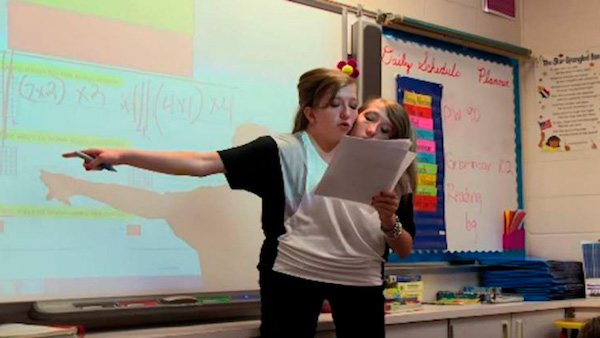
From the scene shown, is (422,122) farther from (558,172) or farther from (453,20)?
(558,172)

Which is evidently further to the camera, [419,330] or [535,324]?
[535,324]

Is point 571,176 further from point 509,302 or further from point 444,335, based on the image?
point 444,335

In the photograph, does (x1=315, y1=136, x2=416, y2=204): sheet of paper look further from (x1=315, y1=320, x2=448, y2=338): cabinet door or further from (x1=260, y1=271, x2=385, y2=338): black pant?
(x1=315, y1=320, x2=448, y2=338): cabinet door

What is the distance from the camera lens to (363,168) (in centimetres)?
146

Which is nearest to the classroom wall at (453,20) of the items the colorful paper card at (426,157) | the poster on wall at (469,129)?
the poster on wall at (469,129)

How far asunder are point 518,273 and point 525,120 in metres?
0.77

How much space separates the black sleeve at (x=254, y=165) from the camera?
1576 millimetres

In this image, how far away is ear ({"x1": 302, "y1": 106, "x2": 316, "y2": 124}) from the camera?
66.1 inches

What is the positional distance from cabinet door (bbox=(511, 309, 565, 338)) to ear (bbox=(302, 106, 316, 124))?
1.27 metres

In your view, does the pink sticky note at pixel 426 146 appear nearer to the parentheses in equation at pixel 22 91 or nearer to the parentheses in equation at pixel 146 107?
the parentheses in equation at pixel 146 107

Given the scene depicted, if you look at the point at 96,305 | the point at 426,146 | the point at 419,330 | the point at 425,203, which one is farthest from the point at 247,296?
the point at 426,146

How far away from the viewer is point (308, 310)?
5.41 ft

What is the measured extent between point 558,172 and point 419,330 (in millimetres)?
1296

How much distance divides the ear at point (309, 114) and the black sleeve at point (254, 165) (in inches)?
4.7
